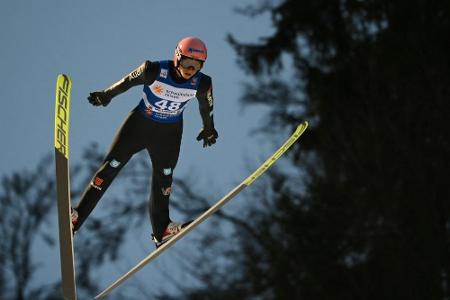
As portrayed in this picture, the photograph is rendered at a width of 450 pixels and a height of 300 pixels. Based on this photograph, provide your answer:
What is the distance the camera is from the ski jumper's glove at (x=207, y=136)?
18.4ft

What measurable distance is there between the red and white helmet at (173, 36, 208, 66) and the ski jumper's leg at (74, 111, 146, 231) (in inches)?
31.2

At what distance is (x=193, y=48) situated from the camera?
5109 mm

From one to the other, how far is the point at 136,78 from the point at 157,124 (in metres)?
0.36

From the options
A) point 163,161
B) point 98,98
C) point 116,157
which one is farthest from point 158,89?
point 116,157

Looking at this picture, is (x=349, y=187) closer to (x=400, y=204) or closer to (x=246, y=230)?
(x=400, y=204)

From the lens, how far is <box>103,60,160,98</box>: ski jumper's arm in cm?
542

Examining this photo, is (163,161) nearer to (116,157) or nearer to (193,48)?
(116,157)

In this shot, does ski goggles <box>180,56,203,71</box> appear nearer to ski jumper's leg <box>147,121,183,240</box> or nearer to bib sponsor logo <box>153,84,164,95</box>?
bib sponsor logo <box>153,84,164,95</box>

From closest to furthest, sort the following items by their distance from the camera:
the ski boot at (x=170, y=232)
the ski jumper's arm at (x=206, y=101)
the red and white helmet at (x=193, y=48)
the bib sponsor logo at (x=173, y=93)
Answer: the red and white helmet at (x=193, y=48)
the bib sponsor logo at (x=173, y=93)
the ski jumper's arm at (x=206, y=101)
the ski boot at (x=170, y=232)

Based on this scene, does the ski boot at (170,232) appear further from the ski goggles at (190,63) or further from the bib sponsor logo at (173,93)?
the ski goggles at (190,63)

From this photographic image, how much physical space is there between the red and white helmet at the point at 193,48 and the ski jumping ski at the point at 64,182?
121 cm

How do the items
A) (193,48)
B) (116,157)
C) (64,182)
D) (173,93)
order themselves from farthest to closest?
(64,182)
(116,157)
(173,93)
(193,48)

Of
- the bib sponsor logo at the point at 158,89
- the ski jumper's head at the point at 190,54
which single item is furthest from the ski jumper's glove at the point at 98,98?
the ski jumper's head at the point at 190,54

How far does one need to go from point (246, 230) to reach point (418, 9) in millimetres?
8017
